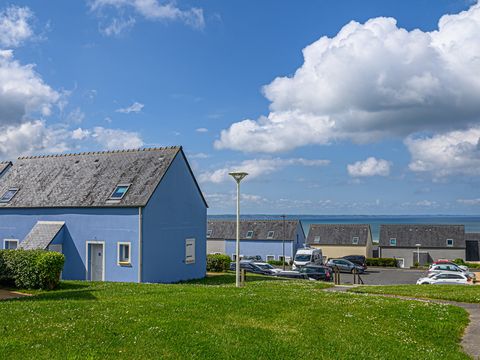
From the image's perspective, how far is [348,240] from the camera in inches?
2694

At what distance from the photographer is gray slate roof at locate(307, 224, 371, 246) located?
2694 inches

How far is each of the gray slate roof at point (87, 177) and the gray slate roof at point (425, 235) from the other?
4801 cm

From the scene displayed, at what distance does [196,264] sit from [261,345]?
22574 mm

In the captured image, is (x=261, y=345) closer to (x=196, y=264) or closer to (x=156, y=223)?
(x=156, y=223)

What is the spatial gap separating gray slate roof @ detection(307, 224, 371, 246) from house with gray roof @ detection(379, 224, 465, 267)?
3.05 metres

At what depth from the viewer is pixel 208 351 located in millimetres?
10359

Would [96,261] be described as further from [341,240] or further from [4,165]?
[341,240]

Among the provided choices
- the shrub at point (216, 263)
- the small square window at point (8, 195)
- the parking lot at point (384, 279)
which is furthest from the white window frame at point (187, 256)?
the parking lot at point (384, 279)

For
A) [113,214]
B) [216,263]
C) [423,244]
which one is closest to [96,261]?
[113,214]

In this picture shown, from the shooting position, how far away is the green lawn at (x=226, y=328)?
10.4 meters

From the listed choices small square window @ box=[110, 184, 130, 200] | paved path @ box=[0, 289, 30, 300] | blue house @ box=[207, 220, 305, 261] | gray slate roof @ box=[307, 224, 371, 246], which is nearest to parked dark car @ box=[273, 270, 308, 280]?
small square window @ box=[110, 184, 130, 200]

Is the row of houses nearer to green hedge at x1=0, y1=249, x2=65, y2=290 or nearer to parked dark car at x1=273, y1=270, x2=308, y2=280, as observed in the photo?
parked dark car at x1=273, y1=270, x2=308, y2=280

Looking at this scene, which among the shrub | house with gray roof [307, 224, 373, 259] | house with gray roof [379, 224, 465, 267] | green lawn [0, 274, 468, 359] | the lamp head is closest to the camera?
green lawn [0, 274, 468, 359]

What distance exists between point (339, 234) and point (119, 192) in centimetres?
4673
